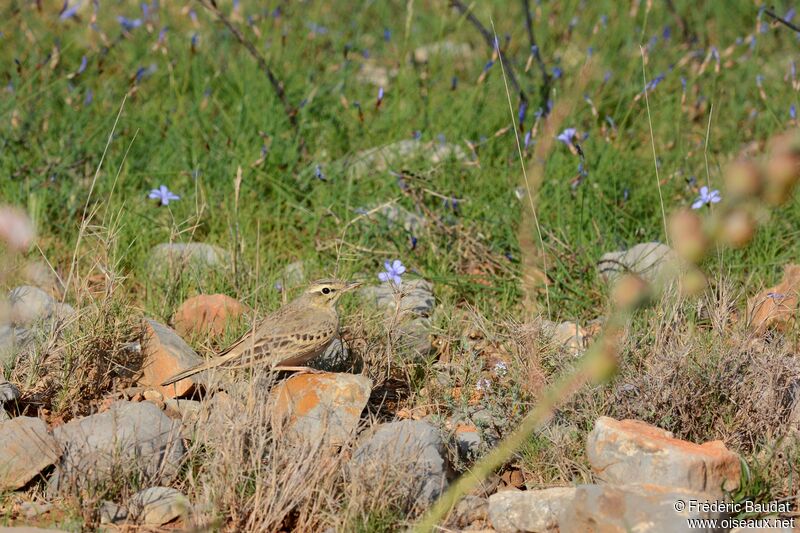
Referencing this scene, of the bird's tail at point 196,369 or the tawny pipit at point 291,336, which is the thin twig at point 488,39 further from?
the bird's tail at point 196,369

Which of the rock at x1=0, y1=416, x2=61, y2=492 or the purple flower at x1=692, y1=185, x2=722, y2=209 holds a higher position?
→ the purple flower at x1=692, y1=185, x2=722, y2=209

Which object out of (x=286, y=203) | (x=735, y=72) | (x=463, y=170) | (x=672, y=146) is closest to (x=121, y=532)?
(x=286, y=203)

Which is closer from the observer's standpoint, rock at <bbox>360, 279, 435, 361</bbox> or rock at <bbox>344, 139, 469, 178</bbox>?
rock at <bbox>360, 279, 435, 361</bbox>

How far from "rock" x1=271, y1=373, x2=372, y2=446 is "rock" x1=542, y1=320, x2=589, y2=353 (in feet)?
3.19

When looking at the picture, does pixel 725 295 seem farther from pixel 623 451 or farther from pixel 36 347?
pixel 36 347

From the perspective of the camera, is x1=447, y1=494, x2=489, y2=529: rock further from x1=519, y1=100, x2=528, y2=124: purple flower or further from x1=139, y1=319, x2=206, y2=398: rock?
x1=519, y1=100, x2=528, y2=124: purple flower

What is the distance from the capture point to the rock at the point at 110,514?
338 centimetres

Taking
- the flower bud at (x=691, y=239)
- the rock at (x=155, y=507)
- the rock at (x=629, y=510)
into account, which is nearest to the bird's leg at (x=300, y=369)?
the rock at (x=155, y=507)

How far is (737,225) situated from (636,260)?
14.3ft

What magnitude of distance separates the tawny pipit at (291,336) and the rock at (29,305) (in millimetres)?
799

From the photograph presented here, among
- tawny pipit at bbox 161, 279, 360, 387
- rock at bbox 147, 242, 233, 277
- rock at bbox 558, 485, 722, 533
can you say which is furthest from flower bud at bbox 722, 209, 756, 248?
rock at bbox 147, 242, 233, 277

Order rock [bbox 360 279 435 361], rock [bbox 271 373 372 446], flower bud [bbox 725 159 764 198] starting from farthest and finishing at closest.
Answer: rock [bbox 360 279 435 361] → rock [bbox 271 373 372 446] → flower bud [bbox 725 159 764 198]

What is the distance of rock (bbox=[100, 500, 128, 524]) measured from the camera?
11.1ft

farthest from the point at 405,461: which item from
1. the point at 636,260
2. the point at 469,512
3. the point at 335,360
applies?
the point at 636,260
